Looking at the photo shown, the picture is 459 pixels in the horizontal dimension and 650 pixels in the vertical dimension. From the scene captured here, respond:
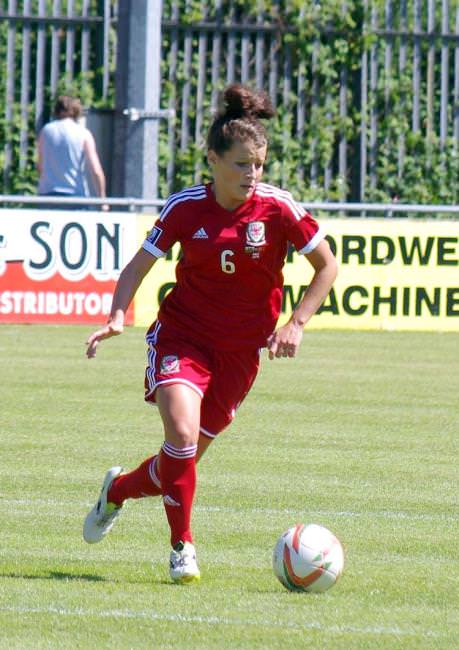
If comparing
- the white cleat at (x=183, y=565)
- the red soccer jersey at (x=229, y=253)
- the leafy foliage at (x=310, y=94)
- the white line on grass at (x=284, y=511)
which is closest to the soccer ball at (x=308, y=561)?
the white cleat at (x=183, y=565)

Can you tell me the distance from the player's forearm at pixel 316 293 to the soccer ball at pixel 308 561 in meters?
0.88

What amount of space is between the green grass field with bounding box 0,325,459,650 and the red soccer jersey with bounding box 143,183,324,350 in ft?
3.13

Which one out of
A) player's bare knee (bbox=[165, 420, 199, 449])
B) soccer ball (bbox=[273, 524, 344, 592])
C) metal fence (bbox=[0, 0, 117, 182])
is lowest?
soccer ball (bbox=[273, 524, 344, 592])

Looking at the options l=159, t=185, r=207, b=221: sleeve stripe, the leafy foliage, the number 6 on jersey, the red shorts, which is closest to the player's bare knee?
the red shorts

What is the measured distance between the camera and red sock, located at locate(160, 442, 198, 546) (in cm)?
631

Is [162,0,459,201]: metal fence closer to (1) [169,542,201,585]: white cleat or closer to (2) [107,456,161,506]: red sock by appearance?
(2) [107,456,161,506]: red sock

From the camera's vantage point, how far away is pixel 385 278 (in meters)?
16.5

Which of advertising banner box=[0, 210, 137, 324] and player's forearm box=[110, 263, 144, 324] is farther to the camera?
advertising banner box=[0, 210, 137, 324]

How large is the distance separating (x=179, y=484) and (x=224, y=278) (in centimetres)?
88

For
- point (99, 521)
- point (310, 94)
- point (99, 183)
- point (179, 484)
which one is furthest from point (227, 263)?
point (310, 94)

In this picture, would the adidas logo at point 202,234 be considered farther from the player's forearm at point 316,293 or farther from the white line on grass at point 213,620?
the white line on grass at point 213,620

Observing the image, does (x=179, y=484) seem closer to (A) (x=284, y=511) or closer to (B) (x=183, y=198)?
(B) (x=183, y=198)

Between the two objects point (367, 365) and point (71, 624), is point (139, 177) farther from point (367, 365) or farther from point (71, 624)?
point (71, 624)

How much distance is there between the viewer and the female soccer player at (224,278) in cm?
646
